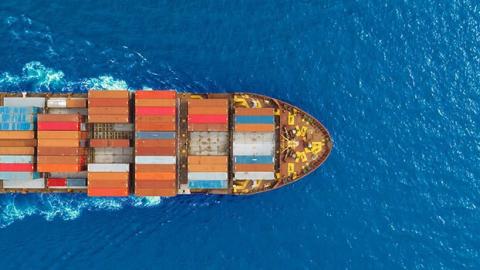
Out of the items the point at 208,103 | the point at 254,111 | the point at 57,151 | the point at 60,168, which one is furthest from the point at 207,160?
the point at 57,151

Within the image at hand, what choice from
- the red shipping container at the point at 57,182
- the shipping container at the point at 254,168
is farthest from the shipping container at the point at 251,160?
the red shipping container at the point at 57,182

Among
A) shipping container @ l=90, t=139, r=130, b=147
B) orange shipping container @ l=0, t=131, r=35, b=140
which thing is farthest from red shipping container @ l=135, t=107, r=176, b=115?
orange shipping container @ l=0, t=131, r=35, b=140

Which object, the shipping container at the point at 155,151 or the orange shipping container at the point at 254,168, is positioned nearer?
the shipping container at the point at 155,151

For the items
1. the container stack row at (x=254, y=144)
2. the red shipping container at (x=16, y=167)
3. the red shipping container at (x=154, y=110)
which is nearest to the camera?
the red shipping container at (x=16, y=167)

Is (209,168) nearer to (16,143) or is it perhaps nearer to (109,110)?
(109,110)

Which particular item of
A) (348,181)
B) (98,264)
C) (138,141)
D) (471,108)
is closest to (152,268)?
(98,264)

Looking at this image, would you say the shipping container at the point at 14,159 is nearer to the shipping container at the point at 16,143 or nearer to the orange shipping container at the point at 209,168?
the shipping container at the point at 16,143

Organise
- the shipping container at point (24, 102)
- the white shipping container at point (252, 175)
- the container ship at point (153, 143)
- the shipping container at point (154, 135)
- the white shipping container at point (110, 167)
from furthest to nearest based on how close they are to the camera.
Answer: the white shipping container at point (252, 175), the shipping container at point (24, 102), the white shipping container at point (110, 167), the shipping container at point (154, 135), the container ship at point (153, 143)

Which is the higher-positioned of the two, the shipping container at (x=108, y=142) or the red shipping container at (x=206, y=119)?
the red shipping container at (x=206, y=119)
